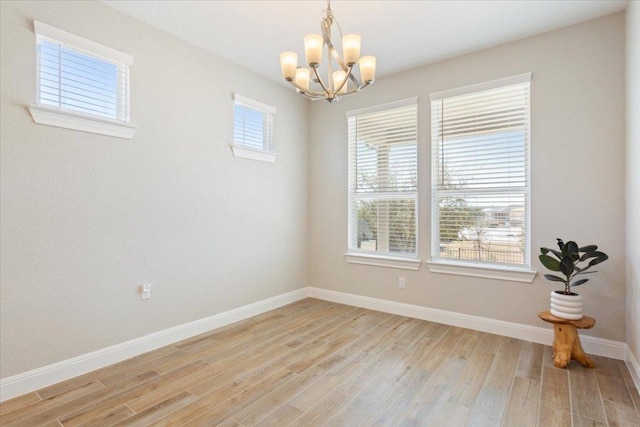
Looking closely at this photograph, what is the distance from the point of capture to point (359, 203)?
4.45 m

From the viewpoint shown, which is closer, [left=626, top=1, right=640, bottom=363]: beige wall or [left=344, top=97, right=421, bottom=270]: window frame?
[left=626, top=1, right=640, bottom=363]: beige wall

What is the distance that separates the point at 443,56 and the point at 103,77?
133 inches

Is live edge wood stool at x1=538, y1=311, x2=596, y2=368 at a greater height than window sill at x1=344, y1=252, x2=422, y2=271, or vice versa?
window sill at x1=344, y1=252, x2=422, y2=271

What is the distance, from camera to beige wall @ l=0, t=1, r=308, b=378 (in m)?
2.28

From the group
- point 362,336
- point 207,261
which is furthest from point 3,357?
point 362,336

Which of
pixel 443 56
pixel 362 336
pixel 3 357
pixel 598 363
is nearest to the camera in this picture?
pixel 3 357

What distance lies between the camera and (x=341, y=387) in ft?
7.73

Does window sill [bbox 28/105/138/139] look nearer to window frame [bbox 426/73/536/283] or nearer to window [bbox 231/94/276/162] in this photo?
window [bbox 231/94/276/162]

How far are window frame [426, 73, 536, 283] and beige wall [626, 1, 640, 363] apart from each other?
2.35 ft

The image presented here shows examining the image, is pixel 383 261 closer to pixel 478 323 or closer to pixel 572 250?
pixel 478 323

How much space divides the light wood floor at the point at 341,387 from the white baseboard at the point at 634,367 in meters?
0.06

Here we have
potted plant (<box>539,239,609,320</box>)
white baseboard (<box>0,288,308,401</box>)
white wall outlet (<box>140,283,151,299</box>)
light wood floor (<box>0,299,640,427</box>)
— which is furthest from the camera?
white wall outlet (<box>140,283,151,299</box>)

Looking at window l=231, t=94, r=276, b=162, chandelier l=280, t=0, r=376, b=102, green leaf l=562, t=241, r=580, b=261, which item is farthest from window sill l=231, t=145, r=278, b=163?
green leaf l=562, t=241, r=580, b=261

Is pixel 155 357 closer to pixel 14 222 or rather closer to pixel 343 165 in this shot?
pixel 14 222
